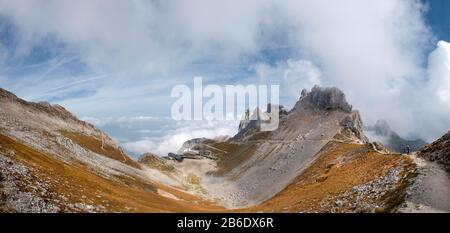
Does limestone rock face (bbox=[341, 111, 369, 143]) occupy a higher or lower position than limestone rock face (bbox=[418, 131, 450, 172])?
higher

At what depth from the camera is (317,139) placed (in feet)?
528

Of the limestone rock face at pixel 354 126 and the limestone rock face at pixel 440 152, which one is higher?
the limestone rock face at pixel 354 126

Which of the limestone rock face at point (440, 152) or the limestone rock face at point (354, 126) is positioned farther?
the limestone rock face at point (354, 126)

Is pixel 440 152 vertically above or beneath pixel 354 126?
beneath

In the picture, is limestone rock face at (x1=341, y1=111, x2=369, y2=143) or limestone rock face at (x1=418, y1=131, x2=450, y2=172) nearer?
limestone rock face at (x1=418, y1=131, x2=450, y2=172)

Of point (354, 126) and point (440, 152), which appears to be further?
point (354, 126)
